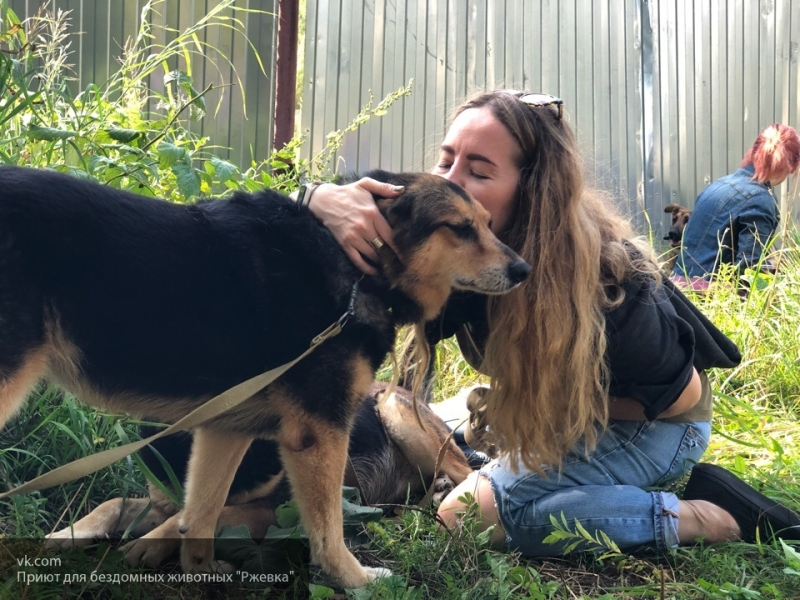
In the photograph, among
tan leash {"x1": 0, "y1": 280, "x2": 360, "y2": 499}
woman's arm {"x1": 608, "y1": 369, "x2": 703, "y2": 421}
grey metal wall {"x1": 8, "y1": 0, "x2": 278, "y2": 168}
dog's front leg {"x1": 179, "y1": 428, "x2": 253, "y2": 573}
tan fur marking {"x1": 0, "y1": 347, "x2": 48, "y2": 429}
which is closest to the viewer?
tan leash {"x1": 0, "y1": 280, "x2": 360, "y2": 499}

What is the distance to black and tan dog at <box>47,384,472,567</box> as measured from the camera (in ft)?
8.22

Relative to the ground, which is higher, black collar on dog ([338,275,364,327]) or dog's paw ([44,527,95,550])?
black collar on dog ([338,275,364,327])

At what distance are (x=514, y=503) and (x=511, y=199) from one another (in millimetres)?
1132

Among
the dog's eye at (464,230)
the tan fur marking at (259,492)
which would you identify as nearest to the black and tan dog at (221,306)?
the dog's eye at (464,230)

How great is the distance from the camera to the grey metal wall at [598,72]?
21.7ft

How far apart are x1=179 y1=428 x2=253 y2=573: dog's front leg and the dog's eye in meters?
0.99

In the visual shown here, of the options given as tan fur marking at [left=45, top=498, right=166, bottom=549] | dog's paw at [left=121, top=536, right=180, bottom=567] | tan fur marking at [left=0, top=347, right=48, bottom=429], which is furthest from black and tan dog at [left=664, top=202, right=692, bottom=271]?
tan fur marking at [left=0, top=347, right=48, bottom=429]

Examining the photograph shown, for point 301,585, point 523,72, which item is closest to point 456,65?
point 523,72

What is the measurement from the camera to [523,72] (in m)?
7.20

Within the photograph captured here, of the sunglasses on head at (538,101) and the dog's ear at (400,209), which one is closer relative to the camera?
the dog's ear at (400,209)

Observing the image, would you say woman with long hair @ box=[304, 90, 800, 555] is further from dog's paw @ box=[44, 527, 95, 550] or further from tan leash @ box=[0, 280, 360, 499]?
dog's paw @ box=[44, 527, 95, 550]

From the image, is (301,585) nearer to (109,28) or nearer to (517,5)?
(109,28)

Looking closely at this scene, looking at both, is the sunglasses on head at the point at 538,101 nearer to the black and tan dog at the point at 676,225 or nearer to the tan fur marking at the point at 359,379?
the tan fur marking at the point at 359,379

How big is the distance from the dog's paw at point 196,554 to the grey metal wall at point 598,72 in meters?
4.44
